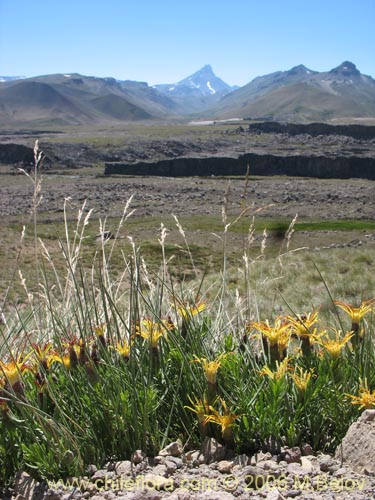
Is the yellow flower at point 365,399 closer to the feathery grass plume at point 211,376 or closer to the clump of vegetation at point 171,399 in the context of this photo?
the clump of vegetation at point 171,399

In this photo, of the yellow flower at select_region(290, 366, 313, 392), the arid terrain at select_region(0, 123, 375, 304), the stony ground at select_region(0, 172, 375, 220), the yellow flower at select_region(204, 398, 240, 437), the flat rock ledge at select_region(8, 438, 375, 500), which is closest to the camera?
the flat rock ledge at select_region(8, 438, 375, 500)

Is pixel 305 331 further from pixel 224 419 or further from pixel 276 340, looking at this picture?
pixel 224 419

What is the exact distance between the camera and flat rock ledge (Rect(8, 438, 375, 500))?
2162 mm

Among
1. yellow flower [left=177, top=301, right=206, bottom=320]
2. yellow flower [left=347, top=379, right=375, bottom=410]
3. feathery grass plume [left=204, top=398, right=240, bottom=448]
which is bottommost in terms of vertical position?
feathery grass plume [left=204, top=398, right=240, bottom=448]

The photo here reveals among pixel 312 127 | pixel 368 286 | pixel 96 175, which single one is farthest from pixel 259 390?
pixel 312 127

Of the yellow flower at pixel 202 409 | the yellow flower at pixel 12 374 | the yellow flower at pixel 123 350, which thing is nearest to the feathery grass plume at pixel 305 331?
the yellow flower at pixel 202 409

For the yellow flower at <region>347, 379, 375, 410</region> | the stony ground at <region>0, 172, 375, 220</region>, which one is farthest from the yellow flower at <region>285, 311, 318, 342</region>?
the stony ground at <region>0, 172, 375, 220</region>

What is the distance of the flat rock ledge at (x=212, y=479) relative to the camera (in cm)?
216

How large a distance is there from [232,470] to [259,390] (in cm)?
36

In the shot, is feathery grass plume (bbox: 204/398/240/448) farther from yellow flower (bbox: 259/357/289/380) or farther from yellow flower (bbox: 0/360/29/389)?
yellow flower (bbox: 0/360/29/389)

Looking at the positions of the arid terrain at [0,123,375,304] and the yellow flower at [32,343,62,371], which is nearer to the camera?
the yellow flower at [32,343,62,371]

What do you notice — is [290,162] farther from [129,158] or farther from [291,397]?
[291,397]

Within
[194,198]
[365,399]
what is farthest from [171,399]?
[194,198]

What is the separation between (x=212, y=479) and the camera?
2.31 m
